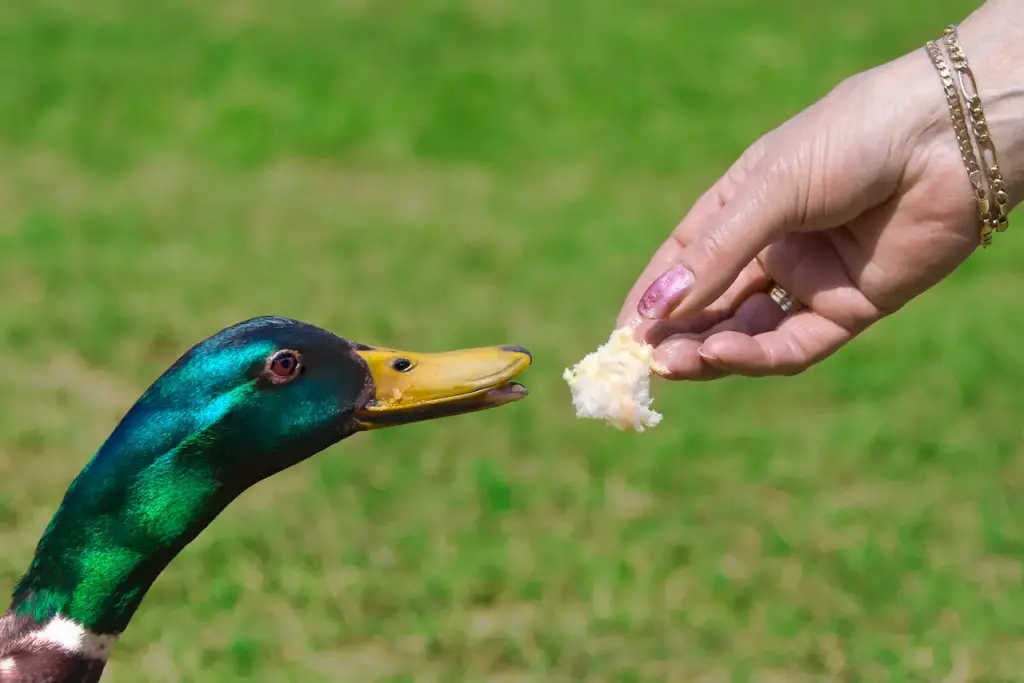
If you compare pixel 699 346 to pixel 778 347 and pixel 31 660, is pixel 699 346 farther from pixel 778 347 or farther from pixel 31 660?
pixel 31 660

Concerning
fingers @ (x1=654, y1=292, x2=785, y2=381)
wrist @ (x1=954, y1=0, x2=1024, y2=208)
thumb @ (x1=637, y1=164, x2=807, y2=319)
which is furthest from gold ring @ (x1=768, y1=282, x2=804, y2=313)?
wrist @ (x1=954, y1=0, x2=1024, y2=208)

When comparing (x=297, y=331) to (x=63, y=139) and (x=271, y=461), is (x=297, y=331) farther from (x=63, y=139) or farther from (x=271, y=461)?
(x=63, y=139)

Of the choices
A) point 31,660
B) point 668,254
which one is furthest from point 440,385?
point 31,660

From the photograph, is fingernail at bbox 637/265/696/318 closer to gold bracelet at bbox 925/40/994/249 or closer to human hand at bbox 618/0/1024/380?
human hand at bbox 618/0/1024/380

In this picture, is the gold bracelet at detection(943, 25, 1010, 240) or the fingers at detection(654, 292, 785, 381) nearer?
the gold bracelet at detection(943, 25, 1010, 240)

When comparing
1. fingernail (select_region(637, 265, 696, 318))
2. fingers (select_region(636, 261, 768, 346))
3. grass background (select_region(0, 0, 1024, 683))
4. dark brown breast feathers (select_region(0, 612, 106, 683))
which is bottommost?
grass background (select_region(0, 0, 1024, 683))

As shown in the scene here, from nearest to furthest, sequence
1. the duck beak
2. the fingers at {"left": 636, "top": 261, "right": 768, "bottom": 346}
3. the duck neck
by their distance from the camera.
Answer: the duck neck
the duck beak
the fingers at {"left": 636, "top": 261, "right": 768, "bottom": 346}

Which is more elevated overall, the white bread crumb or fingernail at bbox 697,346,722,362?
fingernail at bbox 697,346,722,362
